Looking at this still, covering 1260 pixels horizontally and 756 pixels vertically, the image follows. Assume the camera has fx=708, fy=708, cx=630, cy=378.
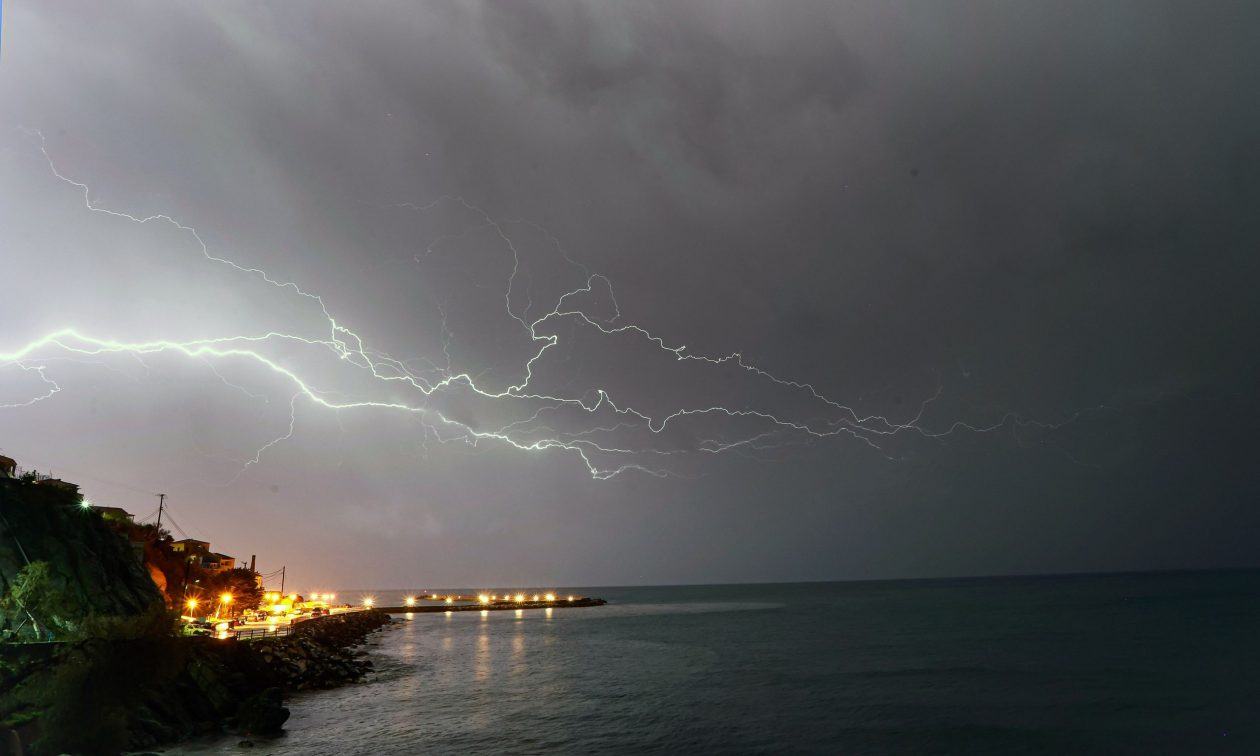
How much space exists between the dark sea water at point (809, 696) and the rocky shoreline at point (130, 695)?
2.04 m

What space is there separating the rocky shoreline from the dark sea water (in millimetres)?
2035

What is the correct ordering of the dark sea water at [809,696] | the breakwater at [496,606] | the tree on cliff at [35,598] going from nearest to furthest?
the dark sea water at [809,696] < the tree on cliff at [35,598] < the breakwater at [496,606]

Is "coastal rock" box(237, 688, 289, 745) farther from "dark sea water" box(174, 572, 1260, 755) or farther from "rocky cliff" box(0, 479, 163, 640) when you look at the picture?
"rocky cliff" box(0, 479, 163, 640)

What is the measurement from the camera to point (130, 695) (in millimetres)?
28016

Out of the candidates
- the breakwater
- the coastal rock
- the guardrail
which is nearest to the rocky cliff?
the coastal rock

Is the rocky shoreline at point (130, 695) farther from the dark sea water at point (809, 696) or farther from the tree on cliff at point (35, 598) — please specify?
the tree on cliff at point (35, 598)

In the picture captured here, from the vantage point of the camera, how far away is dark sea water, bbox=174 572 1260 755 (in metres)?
28.0

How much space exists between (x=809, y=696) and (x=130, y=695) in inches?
1234

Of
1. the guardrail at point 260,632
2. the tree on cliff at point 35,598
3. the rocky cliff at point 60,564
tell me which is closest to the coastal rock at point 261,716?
the rocky cliff at point 60,564

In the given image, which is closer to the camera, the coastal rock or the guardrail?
the coastal rock

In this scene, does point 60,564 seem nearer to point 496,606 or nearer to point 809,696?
point 809,696

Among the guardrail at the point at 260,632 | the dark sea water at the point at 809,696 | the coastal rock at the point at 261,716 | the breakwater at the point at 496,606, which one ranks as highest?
the guardrail at the point at 260,632

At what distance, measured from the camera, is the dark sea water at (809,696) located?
91.9ft

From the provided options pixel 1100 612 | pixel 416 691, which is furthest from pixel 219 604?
pixel 1100 612
